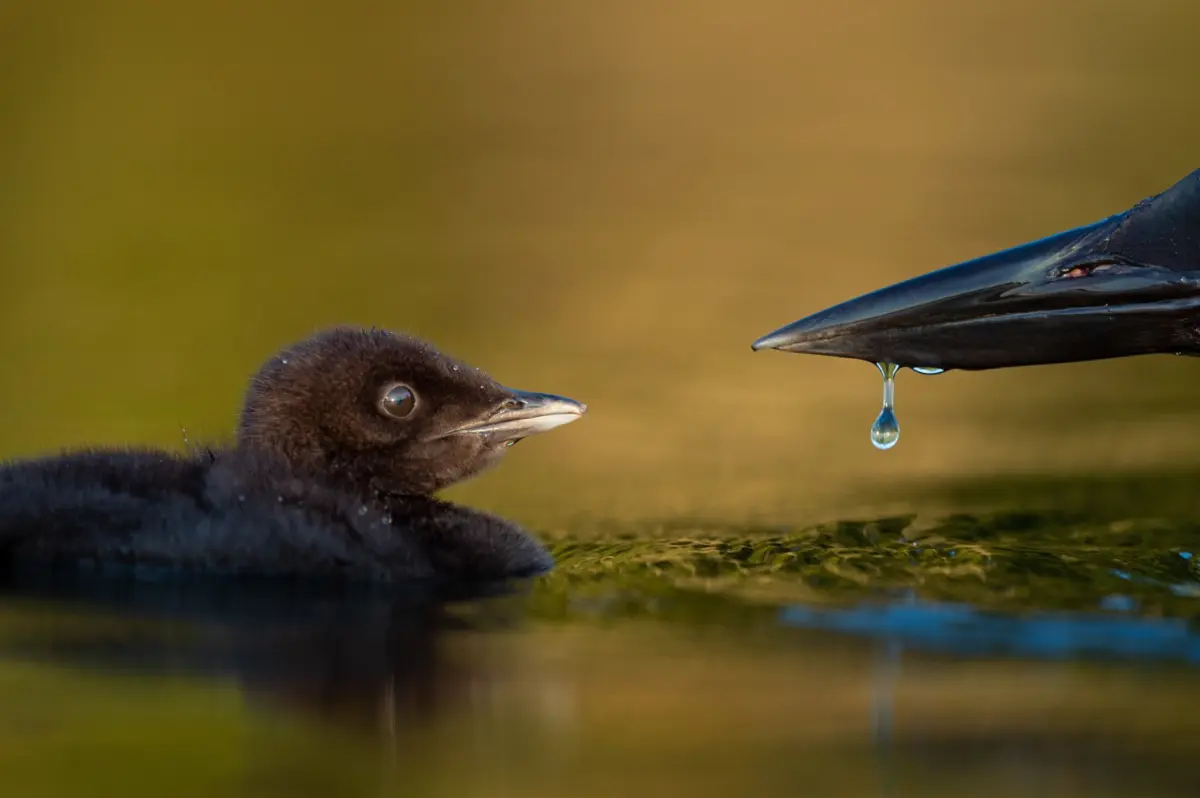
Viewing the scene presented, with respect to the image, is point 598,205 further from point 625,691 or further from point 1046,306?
point 625,691

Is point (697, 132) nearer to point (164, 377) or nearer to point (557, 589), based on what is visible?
point (164, 377)

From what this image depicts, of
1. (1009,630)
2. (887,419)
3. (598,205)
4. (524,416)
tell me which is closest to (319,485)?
(524,416)

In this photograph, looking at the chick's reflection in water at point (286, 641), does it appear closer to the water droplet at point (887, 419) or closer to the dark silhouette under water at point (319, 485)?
the dark silhouette under water at point (319, 485)

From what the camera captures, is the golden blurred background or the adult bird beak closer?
the adult bird beak

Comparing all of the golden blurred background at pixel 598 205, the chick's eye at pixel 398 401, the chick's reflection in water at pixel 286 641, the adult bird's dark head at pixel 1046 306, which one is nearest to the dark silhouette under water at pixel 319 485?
the chick's eye at pixel 398 401

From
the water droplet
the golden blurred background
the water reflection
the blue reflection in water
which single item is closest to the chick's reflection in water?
the water reflection

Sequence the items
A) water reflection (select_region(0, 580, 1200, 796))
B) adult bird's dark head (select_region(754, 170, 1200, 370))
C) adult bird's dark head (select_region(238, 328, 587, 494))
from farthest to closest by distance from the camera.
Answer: adult bird's dark head (select_region(238, 328, 587, 494)) → adult bird's dark head (select_region(754, 170, 1200, 370)) → water reflection (select_region(0, 580, 1200, 796))

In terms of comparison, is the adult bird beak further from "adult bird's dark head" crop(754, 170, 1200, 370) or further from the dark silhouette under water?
"adult bird's dark head" crop(754, 170, 1200, 370)
